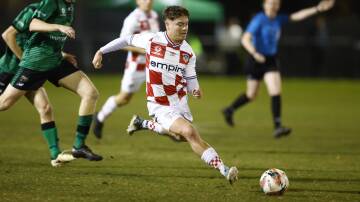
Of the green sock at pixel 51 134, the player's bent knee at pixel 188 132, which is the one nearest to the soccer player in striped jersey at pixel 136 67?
the green sock at pixel 51 134

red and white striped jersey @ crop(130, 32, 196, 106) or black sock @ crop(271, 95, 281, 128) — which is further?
black sock @ crop(271, 95, 281, 128)

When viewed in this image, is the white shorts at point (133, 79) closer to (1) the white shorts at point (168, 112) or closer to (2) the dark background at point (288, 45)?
(1) the white shorts at point (168, 112)

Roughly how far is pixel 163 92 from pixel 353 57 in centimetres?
2342

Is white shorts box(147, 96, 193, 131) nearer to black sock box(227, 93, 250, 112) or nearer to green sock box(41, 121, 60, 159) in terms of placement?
green sock box(41, 121, 60, 159)

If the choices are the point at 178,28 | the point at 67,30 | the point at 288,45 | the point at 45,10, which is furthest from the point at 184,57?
the point at 288,45

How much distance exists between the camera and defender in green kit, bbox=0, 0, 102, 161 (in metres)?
8.30

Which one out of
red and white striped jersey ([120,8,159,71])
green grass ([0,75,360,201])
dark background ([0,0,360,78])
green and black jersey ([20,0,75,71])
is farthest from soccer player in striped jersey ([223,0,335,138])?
dark background ([0,0,360,78])

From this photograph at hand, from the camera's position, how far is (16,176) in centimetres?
793

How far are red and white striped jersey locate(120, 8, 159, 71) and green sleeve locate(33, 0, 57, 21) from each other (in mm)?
3189

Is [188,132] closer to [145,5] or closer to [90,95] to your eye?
[90,95]

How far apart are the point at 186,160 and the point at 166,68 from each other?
2.12 meters

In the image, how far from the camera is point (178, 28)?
25.1 feet

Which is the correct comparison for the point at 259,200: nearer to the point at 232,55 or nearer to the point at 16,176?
the point at 16,176

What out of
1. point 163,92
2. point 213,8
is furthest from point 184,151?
point 213,8
